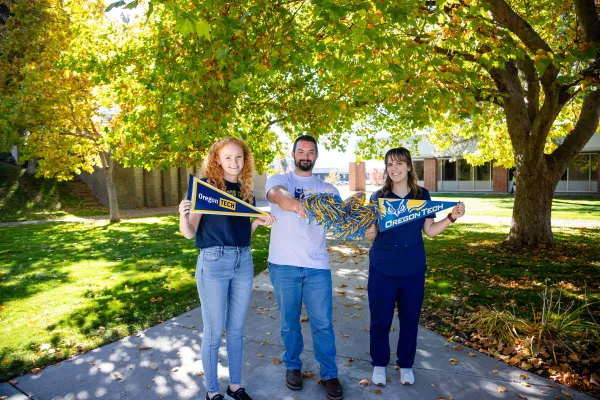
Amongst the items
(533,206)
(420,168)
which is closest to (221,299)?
(533,206)

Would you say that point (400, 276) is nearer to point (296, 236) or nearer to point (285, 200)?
point (296, 236)

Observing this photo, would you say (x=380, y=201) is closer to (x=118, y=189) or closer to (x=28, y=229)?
(x=28, y=229)

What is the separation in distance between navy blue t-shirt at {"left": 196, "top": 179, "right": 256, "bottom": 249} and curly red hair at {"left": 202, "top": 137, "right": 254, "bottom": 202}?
94 millimetres

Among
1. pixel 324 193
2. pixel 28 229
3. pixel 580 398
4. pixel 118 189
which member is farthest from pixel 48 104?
pixel 580 398

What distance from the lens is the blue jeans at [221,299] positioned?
128 inches

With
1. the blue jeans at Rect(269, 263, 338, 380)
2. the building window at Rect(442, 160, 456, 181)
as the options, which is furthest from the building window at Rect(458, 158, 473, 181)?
the blue jeans at Rect(269, 263, 338, 380)

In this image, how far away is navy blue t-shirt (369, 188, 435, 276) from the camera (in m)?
3.67

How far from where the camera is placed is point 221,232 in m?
3.32

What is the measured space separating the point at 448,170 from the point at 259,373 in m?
39.5

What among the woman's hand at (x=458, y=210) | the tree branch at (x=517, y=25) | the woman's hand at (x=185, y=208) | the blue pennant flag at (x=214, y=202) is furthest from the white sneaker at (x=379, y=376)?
the tree branch at (x=517, y=25)

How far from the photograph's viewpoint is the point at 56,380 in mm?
3848

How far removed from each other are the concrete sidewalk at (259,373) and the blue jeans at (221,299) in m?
0.45

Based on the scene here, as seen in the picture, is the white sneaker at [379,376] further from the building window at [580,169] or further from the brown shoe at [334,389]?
the building window at [580,169]

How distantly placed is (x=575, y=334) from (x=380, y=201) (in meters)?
2.88
